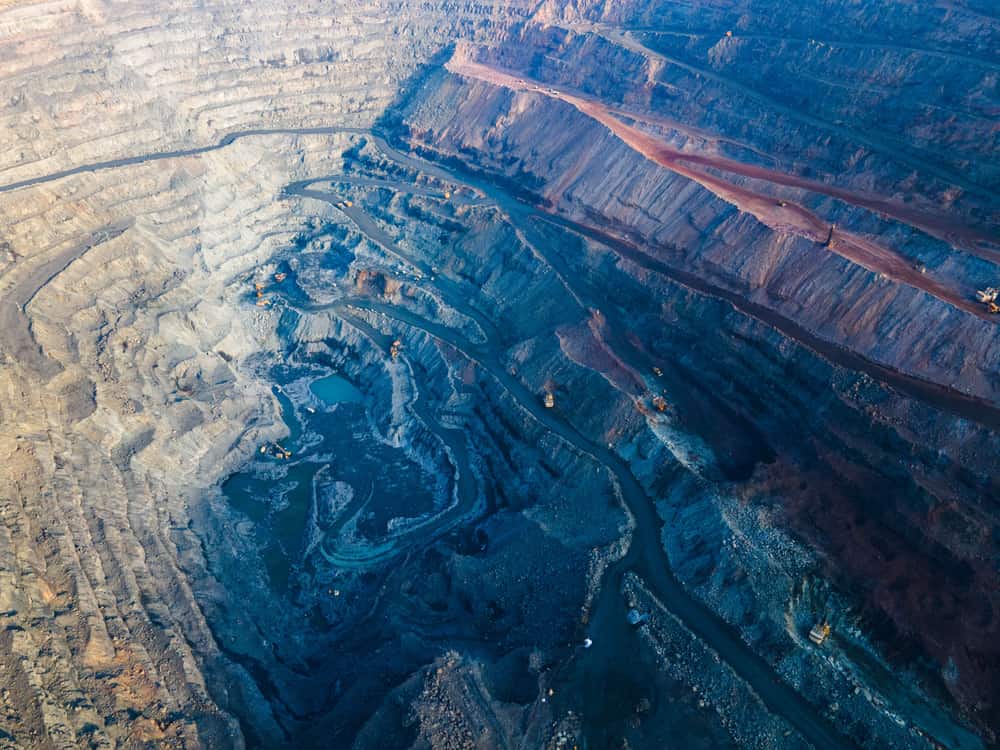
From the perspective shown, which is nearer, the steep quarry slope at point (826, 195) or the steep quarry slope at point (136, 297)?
the steep quarry slope at point (136, 297)

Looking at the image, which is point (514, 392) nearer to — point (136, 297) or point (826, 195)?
point (826, 195)

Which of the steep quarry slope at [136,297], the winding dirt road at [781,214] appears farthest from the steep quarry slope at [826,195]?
the steep quarry slope at [136,297]

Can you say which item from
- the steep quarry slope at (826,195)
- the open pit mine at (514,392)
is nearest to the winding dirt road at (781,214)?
the steep quarry slope at (826,195)

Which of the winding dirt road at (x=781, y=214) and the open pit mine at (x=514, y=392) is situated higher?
the winding dirt road at (x=781, y=214)

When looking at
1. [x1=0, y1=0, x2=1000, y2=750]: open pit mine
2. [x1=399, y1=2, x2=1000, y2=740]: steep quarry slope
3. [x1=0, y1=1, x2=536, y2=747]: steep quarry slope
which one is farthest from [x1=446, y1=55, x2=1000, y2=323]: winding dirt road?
[x1=0, y1=1, x2=536, y2=747]: steep quarry slope

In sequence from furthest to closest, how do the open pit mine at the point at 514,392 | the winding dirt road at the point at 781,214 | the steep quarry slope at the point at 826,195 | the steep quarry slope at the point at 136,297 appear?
the winding dirt road at the point at 781,214 < the steep quarry slope at the point at 826,195 < the steep quarry slope at the point at 136,297 < the open pit mine at the point at 514,392

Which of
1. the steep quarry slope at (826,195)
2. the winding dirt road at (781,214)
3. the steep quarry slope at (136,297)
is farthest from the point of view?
the winding dirt road at (781,214)

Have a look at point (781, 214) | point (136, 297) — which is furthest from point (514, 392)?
point (136, 297)

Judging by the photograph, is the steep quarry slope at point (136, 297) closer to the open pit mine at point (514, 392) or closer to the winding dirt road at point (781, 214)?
the open pit mine at point (514, 392)

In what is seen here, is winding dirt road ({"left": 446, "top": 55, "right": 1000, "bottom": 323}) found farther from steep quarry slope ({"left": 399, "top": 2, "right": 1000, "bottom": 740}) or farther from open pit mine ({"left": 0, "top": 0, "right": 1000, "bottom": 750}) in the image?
open pit mine ({"left": 0, "top": 0, "right": 1000, "bottom": 750})

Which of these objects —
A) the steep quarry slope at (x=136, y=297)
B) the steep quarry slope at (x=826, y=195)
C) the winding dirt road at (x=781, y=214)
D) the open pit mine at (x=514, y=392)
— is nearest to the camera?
the open pit mine at (x=514, y=392)
